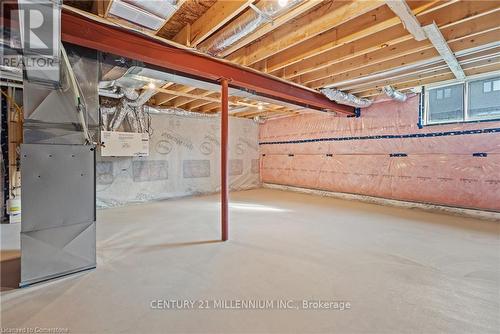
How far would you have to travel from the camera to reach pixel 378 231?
2990 millimetres

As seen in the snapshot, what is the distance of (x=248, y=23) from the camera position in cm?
197

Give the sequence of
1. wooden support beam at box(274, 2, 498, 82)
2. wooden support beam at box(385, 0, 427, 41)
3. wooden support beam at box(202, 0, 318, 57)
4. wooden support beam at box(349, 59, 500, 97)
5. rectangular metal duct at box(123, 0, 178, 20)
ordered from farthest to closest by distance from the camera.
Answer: wooden support beam at box(349, 59, 500, 97)
wooden support beam at box(274, 2, 498, 82)
wooden support beam at box(202, 0, 318, 57)
wooden support beam at box(385, 0, 427, 41)
rectangular metal duct at box(123, 0, 178, 20)

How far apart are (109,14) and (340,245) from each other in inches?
113

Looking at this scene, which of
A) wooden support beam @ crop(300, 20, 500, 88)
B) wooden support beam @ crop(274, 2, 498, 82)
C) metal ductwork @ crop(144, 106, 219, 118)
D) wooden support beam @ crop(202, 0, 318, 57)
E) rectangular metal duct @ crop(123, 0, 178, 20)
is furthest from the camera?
metal ductwork @ crop(144, 106, 219, 118)

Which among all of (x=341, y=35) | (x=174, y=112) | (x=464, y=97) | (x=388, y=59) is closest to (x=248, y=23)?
(x=341, y=35)

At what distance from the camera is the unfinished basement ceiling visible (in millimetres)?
1932

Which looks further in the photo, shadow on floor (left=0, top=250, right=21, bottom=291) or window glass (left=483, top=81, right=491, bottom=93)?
window glass (left=483, top=81, right=491, bottom=93)

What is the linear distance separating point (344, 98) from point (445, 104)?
70.8 inches

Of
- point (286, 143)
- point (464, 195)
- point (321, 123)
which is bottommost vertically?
point (464, 195)

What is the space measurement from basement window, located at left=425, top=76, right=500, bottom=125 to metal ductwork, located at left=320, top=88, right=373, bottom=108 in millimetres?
980

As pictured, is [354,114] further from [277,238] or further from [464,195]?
[277,238]

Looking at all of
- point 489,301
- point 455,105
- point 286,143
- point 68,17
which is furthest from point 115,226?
point 455,105

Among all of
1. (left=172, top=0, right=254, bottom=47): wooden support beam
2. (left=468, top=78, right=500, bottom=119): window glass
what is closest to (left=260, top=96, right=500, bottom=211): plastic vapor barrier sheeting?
(left=468, top=78, right=500, bottom=119): window glass

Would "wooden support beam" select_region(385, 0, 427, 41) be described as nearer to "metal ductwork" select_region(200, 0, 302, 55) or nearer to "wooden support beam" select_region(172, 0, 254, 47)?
"metal ductwork" select_region(200, 0, 302, 55)
